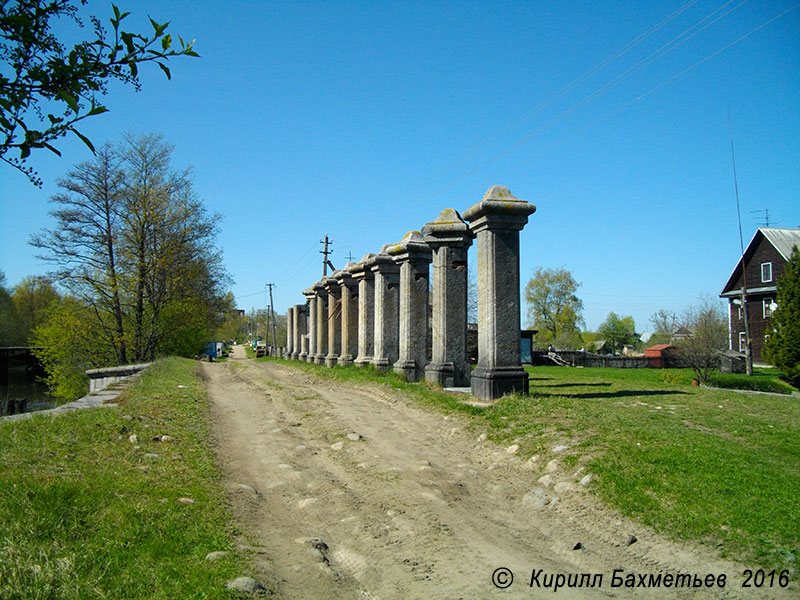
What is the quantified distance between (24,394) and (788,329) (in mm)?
40103

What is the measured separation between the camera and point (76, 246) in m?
22.7

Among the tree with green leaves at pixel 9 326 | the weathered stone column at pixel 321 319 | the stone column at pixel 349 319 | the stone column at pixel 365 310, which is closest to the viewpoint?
the stone column at pixel 365 310

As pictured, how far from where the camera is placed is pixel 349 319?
→ 1930 cm

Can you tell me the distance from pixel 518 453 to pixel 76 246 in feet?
73.2

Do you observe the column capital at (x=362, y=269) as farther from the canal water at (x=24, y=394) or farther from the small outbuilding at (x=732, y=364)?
the small outbuilding at (x=732, y=364)

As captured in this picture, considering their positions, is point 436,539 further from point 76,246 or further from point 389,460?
point 76,246

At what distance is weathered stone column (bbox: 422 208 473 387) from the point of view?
11570 mm

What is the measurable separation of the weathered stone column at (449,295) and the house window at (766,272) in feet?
111

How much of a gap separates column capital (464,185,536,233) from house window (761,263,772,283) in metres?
35.2

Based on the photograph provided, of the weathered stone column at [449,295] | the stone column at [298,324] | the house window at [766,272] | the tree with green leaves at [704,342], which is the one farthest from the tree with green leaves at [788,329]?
the stone column at [298,324]

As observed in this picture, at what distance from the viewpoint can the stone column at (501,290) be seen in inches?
364

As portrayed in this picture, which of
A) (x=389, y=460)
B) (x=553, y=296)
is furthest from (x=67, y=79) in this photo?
(x=553, y=296)

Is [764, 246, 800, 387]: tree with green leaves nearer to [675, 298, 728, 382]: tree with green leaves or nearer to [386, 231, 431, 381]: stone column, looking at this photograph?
[675, 298, 728, 382]: tree with green leaves

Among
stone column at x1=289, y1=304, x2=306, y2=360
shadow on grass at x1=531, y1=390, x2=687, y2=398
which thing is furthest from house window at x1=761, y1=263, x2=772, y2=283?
shadow on grass at x1=531, y1=390, x2=687, y2=398
